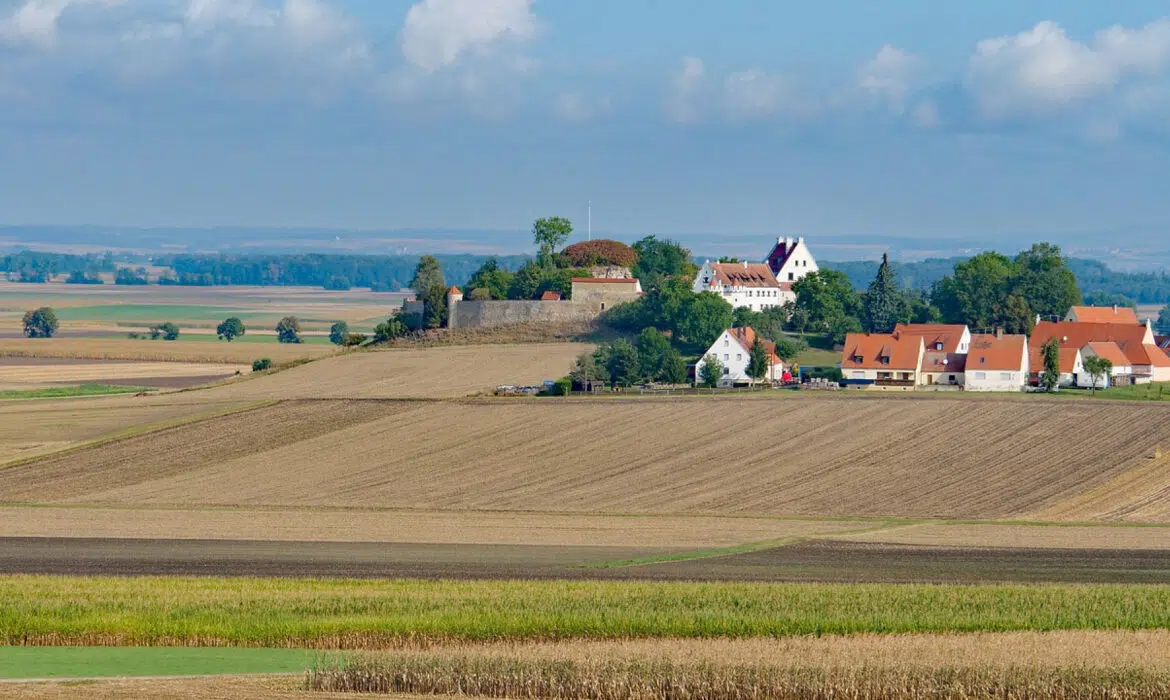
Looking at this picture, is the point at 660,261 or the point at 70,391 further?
the point at 660,261

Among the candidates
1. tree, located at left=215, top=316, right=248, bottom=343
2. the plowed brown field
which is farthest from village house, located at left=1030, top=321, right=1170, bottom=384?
tree, located at left=215, top=316, right=248, bottom=343

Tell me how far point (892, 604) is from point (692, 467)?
2642 centimetres

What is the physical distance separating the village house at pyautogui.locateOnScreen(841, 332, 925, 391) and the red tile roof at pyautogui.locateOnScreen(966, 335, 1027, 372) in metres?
2.40

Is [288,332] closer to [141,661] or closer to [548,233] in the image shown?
[548,233]

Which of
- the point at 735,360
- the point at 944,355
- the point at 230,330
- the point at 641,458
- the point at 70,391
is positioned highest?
the point at 944,355

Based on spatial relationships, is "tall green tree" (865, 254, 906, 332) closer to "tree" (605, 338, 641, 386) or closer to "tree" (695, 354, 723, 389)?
"tree" (695, 354, 723, 389)

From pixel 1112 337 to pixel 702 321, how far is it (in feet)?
64.1

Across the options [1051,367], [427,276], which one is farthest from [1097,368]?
[427,276]

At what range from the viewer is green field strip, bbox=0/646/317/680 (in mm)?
22031

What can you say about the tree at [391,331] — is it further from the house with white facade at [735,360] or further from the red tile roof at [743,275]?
the house with white facade at [735,360]

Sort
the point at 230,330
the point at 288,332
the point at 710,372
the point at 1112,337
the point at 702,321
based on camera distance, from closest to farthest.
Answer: the point at 710,372, the point at 1112,337, the point at 702,321, the point at 288,332, the point at 230,330

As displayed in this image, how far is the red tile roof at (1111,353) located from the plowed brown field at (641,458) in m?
11.9

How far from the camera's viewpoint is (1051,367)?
68.9 m

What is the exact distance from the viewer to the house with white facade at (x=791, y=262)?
108200mm
